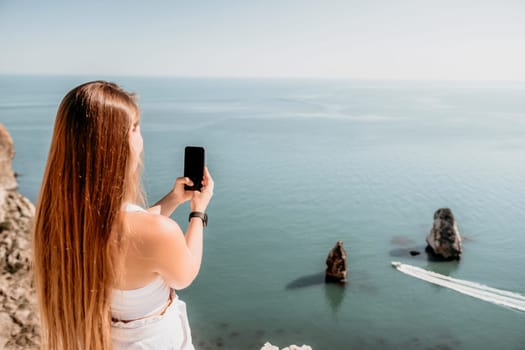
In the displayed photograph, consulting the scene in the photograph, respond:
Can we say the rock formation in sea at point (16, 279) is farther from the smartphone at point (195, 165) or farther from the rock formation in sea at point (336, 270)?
the rock formation in sea at point (336, 270)

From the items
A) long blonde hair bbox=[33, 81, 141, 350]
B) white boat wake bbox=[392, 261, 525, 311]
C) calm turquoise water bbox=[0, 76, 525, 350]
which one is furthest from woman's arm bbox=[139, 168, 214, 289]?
white boat wake bbox=[392, 261, 525, 311]

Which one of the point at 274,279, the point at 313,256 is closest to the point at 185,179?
the point at 274,279

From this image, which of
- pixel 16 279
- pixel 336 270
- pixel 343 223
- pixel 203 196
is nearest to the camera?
pixel 203 196

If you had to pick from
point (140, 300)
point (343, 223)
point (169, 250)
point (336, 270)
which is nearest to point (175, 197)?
point (140, 300)

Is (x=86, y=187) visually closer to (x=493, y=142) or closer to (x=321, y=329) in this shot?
(x=321, y=329)

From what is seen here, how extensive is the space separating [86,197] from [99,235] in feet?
0.65

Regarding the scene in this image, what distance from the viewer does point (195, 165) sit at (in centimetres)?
292

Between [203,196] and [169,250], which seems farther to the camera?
[203,196]

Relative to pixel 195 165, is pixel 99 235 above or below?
below

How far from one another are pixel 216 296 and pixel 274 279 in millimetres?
5259

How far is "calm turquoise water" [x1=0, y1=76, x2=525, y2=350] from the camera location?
2834 centimetres

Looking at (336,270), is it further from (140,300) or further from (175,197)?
(140,300)

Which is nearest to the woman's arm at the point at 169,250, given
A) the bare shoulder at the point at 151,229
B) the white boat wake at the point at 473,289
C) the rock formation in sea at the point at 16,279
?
the bare shoulder at the point at 151,229

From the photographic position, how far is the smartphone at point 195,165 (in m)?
2.89
